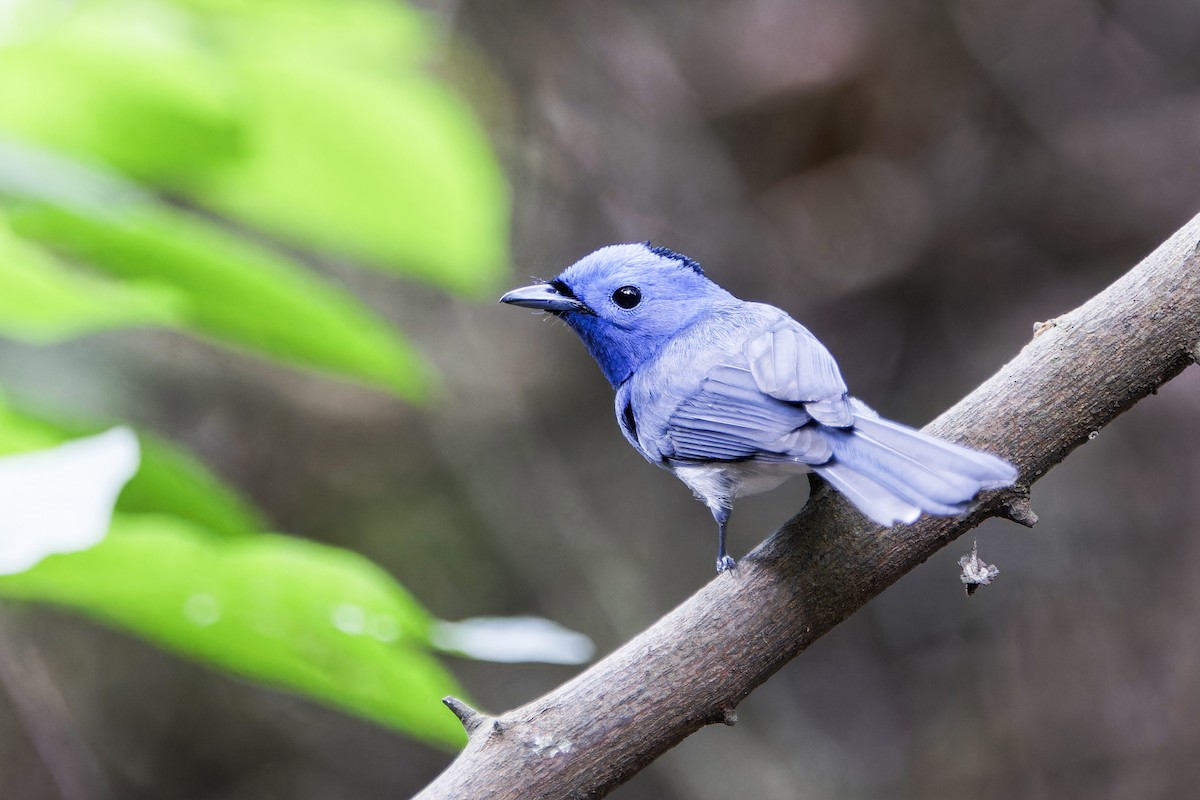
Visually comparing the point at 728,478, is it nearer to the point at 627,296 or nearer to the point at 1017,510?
the point at 627,296

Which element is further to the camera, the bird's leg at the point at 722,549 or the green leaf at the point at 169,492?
the bird's leg at the point at 722,549

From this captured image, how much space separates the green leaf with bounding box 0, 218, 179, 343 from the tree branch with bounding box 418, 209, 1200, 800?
2.56ft

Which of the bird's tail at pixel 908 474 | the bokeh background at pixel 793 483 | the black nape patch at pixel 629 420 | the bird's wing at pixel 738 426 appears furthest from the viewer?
the bokeh background at pixel 793 483

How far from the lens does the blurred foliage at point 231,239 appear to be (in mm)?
1417

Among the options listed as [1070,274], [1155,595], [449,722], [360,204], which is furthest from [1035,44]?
[449,722]

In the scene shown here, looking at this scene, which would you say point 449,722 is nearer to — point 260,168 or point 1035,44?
point 260,168

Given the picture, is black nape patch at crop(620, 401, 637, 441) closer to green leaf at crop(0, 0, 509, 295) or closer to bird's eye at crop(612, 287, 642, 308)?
bird's eye at crop(612, 287, 642, 308)

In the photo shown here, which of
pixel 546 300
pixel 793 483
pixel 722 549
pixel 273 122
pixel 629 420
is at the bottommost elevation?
pixel 722 549

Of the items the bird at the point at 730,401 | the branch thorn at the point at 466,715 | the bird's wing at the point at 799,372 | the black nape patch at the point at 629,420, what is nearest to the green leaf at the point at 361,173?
the bird at the point at 730,401

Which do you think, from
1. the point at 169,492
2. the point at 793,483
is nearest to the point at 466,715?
the point at 169,492

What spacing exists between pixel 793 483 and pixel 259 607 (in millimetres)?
4048

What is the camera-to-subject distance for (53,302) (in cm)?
162

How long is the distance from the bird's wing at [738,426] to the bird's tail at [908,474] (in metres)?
0.08

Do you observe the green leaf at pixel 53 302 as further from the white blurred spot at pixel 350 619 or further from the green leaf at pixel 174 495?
the white blurred spot at pixel 350 619
